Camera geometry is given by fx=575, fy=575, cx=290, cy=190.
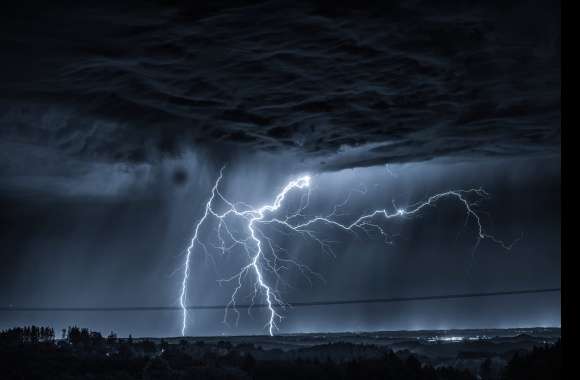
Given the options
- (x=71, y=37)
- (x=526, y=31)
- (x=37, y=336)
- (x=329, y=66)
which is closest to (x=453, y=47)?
(x=526, y=31)

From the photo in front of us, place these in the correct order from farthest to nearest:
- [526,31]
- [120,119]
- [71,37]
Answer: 1. [120,119]
2. [526,31]
3. [71,37]

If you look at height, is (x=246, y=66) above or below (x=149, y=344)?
above

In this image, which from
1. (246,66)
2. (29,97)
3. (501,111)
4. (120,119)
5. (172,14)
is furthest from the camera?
(501,111)

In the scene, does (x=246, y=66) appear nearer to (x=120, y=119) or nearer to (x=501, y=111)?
(x=120, y=119)

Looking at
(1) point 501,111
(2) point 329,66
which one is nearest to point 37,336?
(2) point 329,66

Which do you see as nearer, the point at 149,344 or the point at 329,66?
the point at 329,66

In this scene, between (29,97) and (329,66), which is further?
(29,97)

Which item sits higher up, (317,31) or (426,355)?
(317,31)

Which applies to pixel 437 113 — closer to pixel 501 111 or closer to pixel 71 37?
pixel 501 111

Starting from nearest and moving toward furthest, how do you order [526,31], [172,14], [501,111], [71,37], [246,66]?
[172,14], [71,37], [526,31], [246,66], [501,111]
